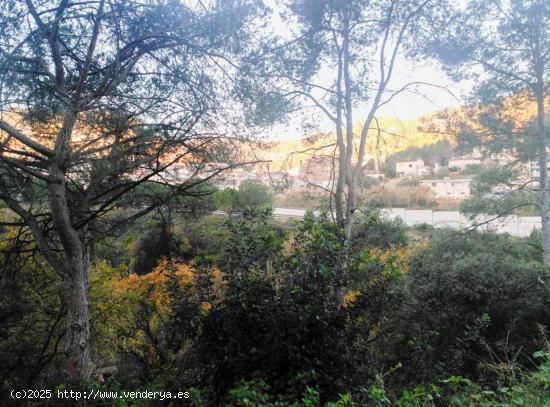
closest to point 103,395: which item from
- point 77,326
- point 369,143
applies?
point 77,326

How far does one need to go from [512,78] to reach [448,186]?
10.00 meters

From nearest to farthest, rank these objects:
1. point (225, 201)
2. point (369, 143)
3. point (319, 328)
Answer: point (319, 328) → point (369, 143) → point (225, 201)

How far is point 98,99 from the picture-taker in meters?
3.70

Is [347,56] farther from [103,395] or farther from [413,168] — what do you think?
[413,168]

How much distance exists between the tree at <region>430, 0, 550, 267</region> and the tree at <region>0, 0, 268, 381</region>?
4.91 meters

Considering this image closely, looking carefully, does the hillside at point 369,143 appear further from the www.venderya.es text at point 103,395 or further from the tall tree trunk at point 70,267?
the www.venderya.es text at point 103,395

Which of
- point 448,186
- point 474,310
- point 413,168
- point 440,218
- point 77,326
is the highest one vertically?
point 413,168

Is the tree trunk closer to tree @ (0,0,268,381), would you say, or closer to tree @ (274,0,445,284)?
tree @ (0,0,268,381)

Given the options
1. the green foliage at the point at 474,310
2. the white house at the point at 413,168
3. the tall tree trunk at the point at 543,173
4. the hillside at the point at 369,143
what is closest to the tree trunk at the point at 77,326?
the hillside at the point at 369,143

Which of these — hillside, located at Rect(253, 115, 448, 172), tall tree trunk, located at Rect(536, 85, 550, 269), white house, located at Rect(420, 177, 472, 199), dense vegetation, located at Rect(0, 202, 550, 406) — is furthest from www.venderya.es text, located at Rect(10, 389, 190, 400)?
white house, located at Rect(420, 177, 472, 199)

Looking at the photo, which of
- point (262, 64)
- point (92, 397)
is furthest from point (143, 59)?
point (92, 397)

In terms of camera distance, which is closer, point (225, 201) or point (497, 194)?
point (225, 201)

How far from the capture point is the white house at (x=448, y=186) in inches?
630

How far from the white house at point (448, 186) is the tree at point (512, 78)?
7.03 meters
